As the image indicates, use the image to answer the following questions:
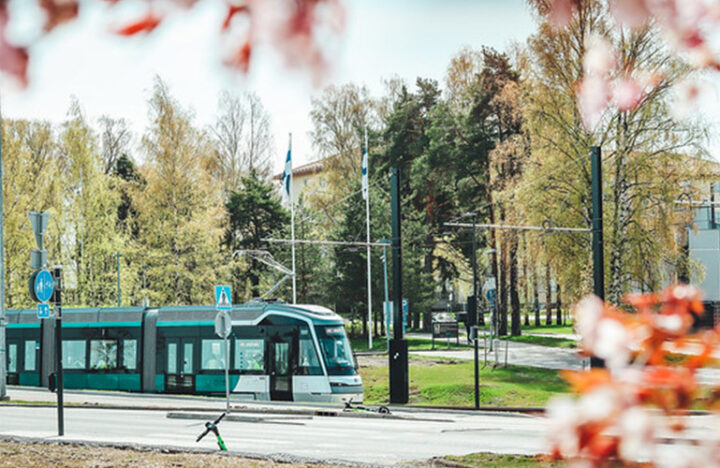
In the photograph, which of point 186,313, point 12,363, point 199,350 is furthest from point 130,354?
point 12,363

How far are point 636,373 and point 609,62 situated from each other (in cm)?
111

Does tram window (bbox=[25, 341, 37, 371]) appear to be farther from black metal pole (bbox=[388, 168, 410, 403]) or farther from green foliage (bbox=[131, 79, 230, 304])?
green foliage (bbox=[131, 79, 230, 304])

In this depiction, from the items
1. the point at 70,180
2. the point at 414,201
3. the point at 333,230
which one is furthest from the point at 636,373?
the point at 414,201

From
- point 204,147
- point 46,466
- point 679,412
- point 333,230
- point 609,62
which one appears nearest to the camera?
point 679,412

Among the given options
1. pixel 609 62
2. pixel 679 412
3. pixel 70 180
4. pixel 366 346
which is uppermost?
pixel 70 180

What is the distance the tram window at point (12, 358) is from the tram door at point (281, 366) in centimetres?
1151

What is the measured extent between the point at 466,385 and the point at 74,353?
13.6m

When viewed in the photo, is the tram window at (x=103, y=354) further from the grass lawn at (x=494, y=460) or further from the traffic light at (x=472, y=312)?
the grass lawn at (x=494, y=460)

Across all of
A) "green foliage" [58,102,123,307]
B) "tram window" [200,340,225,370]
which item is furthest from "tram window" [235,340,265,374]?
"green foliage" [58,102,123,307]

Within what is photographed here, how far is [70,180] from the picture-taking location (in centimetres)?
4650

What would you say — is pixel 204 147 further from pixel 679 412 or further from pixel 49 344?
pixel 679 412

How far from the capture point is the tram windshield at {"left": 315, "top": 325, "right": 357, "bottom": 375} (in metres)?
25.3

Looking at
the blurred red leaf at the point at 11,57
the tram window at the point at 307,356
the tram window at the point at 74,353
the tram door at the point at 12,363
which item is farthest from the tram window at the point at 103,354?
the blurred red leaf at the point at 11,57

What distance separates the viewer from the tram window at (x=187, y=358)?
→ 27.2 m
